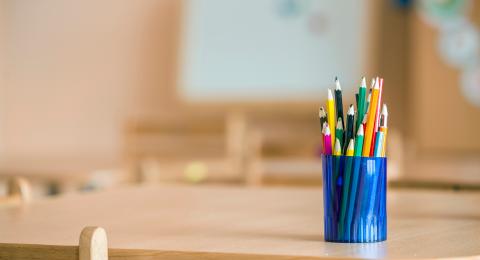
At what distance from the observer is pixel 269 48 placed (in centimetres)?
519

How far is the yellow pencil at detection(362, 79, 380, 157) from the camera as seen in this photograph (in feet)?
3.64

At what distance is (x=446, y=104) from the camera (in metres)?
4.54

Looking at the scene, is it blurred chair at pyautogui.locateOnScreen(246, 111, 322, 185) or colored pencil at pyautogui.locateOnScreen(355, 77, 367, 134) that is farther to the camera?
blurred chair at pyautogui.locateOnScreen(246, 111, 322, 185)

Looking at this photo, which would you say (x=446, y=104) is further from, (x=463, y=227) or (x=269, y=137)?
(x=463, y=227)

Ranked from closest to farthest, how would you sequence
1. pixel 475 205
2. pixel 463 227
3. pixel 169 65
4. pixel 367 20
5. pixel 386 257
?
pixel 386 257 → pixel 463 227 → pixel 475 205 → pixel 367 20 → pixel 169 65

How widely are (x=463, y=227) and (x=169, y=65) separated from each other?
4421mm

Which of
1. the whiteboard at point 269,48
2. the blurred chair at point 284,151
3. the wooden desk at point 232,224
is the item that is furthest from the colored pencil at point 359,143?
the whiteboard at point 269,48

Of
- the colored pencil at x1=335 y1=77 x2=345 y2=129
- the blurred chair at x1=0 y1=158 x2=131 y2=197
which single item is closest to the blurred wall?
the blurred chair at x1=0 y1=158 x2=131 y2=197

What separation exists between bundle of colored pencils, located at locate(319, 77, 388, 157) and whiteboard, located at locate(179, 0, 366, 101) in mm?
3764

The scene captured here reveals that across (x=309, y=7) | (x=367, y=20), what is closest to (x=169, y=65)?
(x=309, y=7)

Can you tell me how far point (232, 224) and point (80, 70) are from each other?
187 inches

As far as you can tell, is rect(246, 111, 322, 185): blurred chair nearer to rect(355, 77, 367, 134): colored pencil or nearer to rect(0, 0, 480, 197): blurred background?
rect(0, 0, 480, 197): blurred background

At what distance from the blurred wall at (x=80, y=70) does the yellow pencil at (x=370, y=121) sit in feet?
14.4

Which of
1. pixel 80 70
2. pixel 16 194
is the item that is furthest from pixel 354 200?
pixel 80 70
